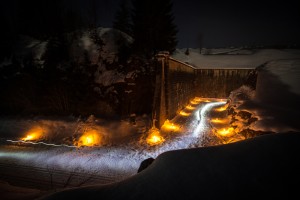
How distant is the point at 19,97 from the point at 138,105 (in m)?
13.4

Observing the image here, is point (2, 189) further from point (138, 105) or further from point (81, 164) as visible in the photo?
point (138, 105)

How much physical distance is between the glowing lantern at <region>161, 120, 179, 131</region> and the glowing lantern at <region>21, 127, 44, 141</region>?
11304 millimetres

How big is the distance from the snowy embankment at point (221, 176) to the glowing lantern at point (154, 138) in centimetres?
890

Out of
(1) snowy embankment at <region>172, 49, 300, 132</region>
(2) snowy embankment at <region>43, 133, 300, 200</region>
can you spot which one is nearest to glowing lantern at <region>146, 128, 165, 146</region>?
(1) snowy embankment at <region>172, 49, 300, 132</region>

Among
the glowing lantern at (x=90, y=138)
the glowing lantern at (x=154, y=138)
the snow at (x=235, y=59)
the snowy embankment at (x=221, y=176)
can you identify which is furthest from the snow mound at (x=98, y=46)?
the snow at (x=235, y=59)

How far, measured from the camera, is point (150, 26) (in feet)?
70.4

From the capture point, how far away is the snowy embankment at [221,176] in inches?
127

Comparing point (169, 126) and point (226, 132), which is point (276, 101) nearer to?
point (226, 132)

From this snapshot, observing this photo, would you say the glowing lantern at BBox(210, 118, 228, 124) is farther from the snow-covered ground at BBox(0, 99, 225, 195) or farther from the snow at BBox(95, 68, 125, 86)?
the snow at BBox(95, 68, 125, 86)

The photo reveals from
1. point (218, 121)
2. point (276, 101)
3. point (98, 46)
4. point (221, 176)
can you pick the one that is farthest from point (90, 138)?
point (276, 101)

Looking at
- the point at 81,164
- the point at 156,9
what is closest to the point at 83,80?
the point at 81,164

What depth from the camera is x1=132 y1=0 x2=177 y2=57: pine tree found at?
21219 mm

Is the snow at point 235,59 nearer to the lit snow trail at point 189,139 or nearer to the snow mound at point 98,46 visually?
the snow mound at point 98,46

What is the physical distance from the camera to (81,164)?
11.7 m
